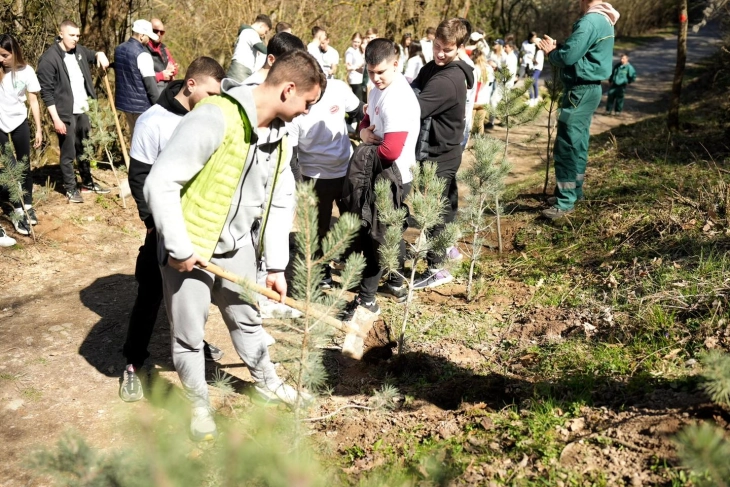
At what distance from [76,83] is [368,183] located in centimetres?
429

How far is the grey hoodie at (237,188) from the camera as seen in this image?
2.54 metres

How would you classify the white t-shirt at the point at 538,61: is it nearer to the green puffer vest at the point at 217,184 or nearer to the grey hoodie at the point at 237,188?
the grey hoodie at the point at 237,188

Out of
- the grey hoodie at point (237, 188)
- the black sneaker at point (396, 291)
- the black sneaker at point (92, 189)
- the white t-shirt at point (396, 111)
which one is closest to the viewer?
the grey hoodie at point (237, 188)

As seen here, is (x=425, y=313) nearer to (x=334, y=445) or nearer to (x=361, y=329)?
(x=361, y=329)

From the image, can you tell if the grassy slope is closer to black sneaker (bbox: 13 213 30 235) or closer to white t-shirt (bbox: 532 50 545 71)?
black sneaker (bbox: 13 213 30 235)

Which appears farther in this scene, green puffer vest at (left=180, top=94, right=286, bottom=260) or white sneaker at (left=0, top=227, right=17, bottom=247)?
white sneaker at (left=0, top=227, right=17, bottom=247)

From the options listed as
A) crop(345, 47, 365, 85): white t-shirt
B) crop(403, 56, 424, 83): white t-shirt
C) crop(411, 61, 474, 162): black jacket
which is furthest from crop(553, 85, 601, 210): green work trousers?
crop(345, 47, 365, 85): white t-shirt

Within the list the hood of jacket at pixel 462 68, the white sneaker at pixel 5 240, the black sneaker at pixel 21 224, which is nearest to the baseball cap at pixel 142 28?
the black sneaker at pixel 21 224

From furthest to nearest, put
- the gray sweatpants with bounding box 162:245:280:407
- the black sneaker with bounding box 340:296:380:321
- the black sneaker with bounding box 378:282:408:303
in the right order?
the black sneaker with bounding box 378:282:408:303
the black sneaker with bounding box 340:296:380:321
the gray sweatpants with bounding box 162:245:280:407

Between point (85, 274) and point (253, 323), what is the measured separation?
297 cm

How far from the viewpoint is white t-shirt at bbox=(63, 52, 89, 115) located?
21.5ft

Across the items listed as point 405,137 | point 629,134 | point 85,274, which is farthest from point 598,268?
point 629,134

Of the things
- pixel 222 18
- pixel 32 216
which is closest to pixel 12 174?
pixel 32 216

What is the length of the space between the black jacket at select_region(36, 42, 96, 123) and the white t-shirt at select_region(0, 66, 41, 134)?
46cm
